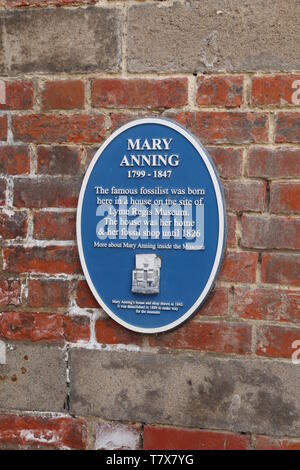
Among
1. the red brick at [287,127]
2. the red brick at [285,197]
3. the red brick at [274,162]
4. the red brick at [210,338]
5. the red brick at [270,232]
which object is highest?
the red brick at [287,127]

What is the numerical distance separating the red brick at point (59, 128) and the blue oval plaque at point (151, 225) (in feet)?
0.20

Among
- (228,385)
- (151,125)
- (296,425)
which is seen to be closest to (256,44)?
(151,125)

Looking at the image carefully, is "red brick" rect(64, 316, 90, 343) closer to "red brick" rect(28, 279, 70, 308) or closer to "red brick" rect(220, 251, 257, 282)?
"red brick" rect(28, 279, 70, 308)

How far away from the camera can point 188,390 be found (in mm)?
1741

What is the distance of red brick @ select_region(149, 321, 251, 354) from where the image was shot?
5.58 ft

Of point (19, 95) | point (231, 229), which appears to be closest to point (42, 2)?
point (19, 95)

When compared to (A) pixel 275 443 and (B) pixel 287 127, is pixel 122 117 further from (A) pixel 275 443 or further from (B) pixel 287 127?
(A) pixel 275 443

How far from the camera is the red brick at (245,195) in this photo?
1.67 metres

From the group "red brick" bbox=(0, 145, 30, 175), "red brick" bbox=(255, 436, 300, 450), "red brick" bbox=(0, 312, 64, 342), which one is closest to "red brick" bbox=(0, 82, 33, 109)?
"red brick" bbox=(0, 145, 30, 175)

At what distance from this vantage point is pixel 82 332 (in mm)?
Result: 1810

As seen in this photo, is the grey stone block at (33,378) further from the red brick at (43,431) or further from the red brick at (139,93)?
the red brick at (139,93)

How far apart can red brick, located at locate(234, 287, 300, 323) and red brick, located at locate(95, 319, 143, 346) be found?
1.01 feet

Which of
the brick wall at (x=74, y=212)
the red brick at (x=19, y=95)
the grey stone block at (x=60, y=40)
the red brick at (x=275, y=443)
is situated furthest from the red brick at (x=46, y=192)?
the red brick at (x=275, y=443)
